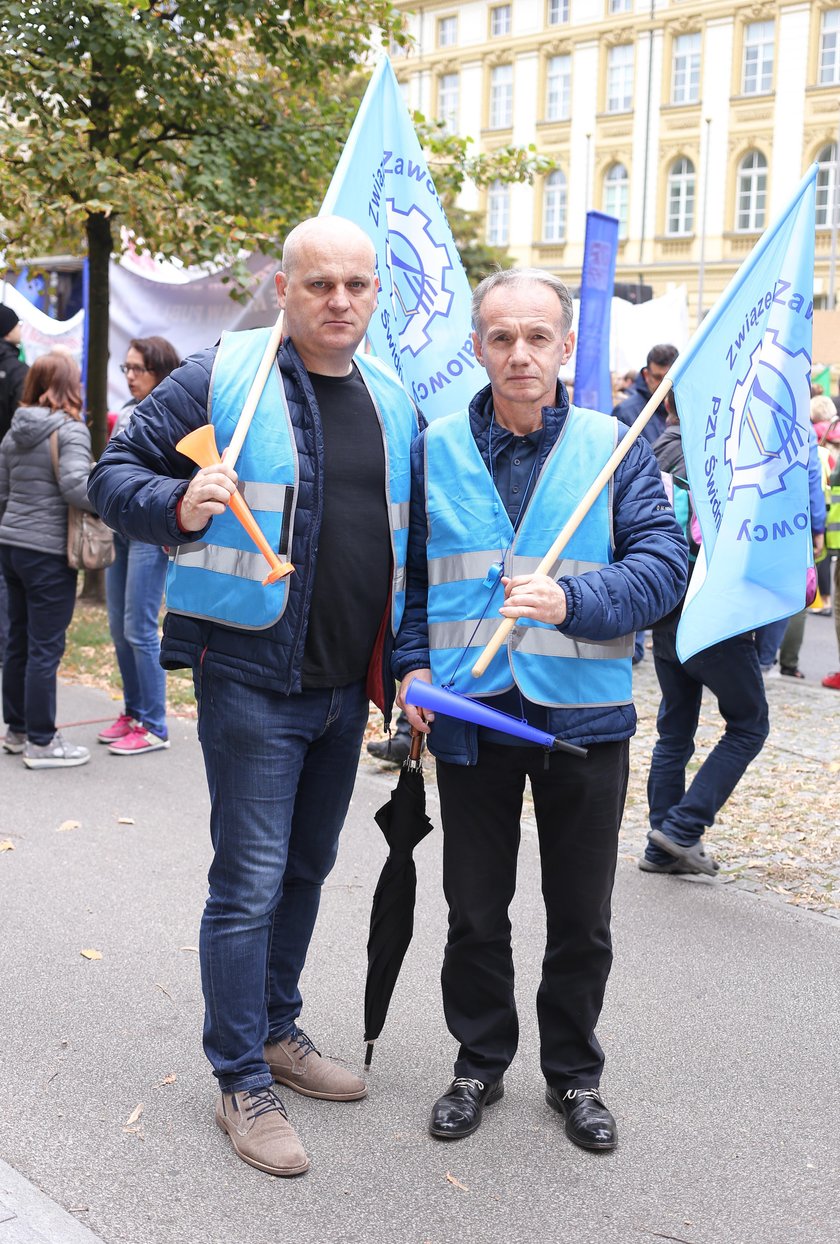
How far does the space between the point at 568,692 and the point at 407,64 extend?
2089 inches

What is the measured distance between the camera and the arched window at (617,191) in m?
45.7

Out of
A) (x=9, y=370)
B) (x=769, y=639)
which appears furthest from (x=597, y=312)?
(x=9, y=370)

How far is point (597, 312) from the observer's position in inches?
378

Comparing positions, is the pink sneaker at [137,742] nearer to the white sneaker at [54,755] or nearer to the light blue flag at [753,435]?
the white sneaker at [54,755]

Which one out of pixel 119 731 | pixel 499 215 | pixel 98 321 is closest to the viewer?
pixel 119 731

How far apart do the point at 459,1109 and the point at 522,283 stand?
6.43 feet

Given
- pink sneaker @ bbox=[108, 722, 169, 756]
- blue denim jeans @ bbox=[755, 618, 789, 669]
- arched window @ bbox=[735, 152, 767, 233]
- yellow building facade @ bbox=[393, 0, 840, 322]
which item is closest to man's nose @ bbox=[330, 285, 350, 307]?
pink sneaker @ bbox=[108, 722, 169, 756]

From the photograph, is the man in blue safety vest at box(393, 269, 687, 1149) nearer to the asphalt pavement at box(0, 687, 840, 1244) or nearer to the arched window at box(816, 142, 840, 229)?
the asphalt pavement at box(0, 687, 840, 1244)

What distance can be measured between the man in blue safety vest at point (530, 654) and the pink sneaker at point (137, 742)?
388 cm

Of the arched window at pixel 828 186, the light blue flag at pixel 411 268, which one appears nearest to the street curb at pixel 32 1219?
the light blue flag at pixel 411 268

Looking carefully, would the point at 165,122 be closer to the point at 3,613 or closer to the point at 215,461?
the point at 3,613

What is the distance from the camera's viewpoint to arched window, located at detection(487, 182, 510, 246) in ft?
160

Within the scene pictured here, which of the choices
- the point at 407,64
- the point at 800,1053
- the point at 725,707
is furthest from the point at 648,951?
the point at 407,64

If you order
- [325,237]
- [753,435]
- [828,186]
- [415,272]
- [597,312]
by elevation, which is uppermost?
[828,186]
